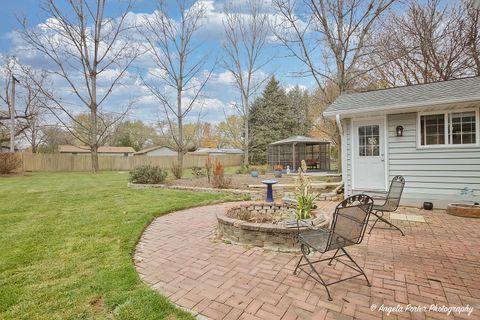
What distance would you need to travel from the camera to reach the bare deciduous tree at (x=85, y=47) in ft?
51.1

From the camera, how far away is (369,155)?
6.97 meters

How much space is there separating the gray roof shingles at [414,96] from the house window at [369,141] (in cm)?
66

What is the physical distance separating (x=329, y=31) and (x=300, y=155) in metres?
9.37

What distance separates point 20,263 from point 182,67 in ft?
42.3

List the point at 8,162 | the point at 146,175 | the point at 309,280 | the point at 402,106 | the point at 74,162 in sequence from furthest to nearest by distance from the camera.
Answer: the point at 74,162
the point at 8,162
the point at 146,175
the point at 402,106
the point at 309,280

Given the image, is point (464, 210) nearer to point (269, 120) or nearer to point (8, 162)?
point (8, 162)

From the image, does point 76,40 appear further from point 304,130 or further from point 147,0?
point 304,130

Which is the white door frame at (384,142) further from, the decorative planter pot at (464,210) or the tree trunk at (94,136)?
the tree trunk at (94,136)

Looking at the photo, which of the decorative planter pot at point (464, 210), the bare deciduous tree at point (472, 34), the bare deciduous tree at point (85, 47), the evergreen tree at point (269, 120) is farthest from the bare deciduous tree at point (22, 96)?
the bare deciduous tree at point (472, 34)

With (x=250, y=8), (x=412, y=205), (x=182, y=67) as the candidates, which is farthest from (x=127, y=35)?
(x=412, y=205)

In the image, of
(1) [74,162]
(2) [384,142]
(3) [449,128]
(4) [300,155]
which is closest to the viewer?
(3) [449,128]

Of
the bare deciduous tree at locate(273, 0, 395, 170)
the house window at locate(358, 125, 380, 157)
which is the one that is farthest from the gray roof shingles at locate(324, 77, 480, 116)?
the bare deciduous tree at locate(273, 0, 395, 170)

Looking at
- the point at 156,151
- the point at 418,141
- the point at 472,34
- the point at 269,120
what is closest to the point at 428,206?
the point at 418,141

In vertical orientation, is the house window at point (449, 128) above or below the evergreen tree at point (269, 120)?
below
